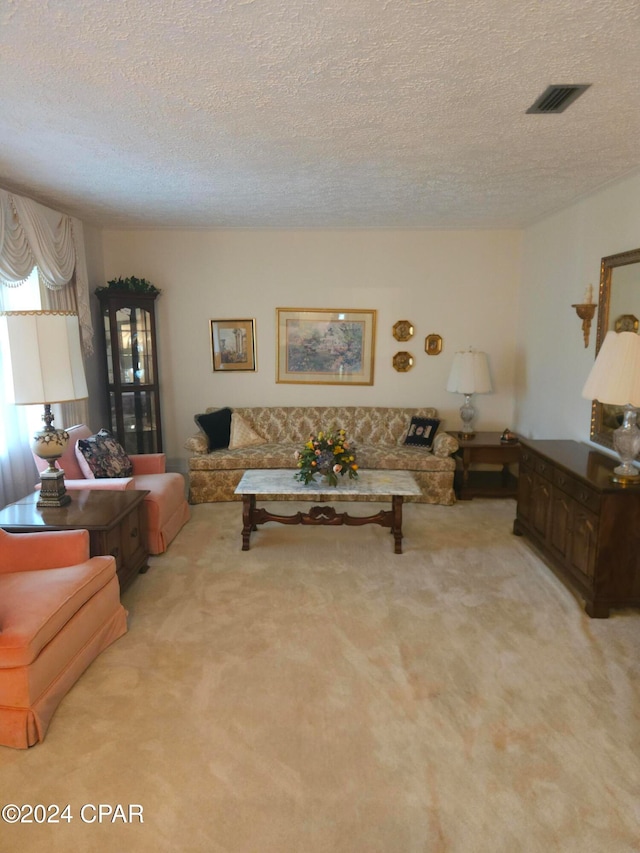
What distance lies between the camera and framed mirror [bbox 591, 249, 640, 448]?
364 cm

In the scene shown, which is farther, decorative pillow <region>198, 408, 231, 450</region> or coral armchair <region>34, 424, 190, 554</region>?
decorative pillow <region>198, 408, 231, 450</region>

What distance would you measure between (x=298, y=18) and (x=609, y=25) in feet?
3.45

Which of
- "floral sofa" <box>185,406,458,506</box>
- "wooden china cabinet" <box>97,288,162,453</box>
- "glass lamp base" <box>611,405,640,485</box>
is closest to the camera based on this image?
"glass lamp base" <box>611,405,640,485</box>

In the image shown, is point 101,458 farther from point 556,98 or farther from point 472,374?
point 556,98

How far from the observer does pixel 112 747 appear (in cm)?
222

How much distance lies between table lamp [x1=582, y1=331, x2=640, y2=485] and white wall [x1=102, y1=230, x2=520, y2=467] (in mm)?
2802

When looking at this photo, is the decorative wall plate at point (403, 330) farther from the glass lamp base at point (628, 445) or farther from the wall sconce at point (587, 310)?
the glass lamp base at point (628, 445)

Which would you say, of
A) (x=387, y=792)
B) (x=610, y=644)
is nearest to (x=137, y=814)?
(x=387, y=792)

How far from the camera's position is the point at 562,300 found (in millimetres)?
4832

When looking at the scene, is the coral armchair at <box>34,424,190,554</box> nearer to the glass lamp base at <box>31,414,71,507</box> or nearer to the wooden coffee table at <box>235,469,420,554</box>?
the glass lamp base at <box>31,414,71,507</box>

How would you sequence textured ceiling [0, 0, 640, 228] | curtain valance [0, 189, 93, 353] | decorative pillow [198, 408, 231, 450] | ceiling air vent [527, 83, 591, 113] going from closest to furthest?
textured ceiling [0, 0, 640, 228]
ceiling air vent [527, 83, 591, 113]
curtain valance [0, 189, 93, 353]
decorative pillow [198, 408, 231, 450]

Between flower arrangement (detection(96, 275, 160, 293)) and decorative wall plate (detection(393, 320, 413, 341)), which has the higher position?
flower arrangement (detection(96, 275, 160, 293))

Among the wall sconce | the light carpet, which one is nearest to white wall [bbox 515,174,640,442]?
the wall sconce

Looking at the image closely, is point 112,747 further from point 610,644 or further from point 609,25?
point 609,25
